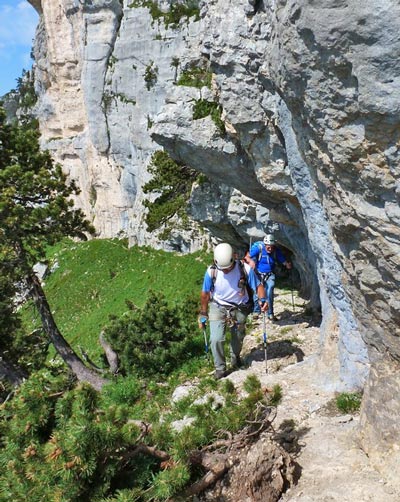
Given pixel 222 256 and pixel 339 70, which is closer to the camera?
pixel 339 70

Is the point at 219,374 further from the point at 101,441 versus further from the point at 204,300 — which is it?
the point at 101,441

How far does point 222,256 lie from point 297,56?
4136mm

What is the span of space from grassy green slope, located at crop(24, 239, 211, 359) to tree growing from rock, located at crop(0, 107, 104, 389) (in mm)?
4576

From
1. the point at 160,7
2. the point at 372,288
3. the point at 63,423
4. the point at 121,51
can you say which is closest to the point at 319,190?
the point at 372,288

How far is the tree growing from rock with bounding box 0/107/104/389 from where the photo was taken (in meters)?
10.6

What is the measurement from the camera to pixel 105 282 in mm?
24859

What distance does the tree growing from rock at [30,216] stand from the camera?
10.6 meters

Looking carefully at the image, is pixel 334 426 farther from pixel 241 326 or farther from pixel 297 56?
pixel 297 56

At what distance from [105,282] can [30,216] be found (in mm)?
14452

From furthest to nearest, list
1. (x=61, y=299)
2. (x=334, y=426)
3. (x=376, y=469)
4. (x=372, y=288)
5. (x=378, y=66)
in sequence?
(x=61, y=299)
(x=334, y=426)
(x=376, y=469)
(x=372, y=288)
(x=378, y=66)

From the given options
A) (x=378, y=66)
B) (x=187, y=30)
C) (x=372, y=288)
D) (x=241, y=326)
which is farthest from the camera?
(x=187, y=30)

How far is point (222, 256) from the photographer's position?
7.96 m

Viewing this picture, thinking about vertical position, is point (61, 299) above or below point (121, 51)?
below

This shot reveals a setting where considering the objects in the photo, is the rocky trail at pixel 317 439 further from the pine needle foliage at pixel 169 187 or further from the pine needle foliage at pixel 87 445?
the pine needle foliage at pixel 169 187
